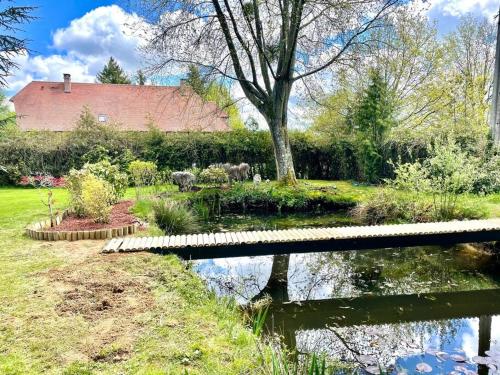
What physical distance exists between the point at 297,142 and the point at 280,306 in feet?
40.4

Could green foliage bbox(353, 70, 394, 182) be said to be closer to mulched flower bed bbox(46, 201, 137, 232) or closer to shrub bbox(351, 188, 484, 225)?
shrub bbox(351, 188, 484, 225)

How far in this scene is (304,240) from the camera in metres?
5.73

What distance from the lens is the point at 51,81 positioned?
2505 centimetres

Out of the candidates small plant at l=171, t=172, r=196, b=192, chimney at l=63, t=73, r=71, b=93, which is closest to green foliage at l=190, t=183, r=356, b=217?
small plant at l=171, t=172, r=196, b=192

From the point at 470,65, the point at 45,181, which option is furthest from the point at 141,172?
the point at 470,65

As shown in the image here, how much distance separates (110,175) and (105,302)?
5.53 metres

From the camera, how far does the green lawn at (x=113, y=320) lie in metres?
2.66

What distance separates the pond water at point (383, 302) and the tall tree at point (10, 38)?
7.38 metres

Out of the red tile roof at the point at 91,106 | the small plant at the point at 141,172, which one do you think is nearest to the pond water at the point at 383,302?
the small plant at the point at 141,172

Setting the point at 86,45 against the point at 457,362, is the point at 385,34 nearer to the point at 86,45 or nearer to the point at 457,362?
the point at 86,45

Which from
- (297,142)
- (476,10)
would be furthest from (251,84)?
(476,10)

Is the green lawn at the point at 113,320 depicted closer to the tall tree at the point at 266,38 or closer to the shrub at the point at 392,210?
the shrub at the point at 392,210

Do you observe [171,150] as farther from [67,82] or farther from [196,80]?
[67,82]

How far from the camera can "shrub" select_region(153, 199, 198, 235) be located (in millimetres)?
7859
